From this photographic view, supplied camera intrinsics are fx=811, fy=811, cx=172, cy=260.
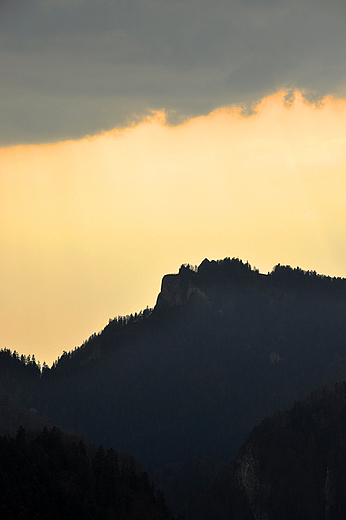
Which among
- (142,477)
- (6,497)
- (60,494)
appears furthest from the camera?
(142,477)

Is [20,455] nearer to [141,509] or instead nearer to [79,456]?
[79,456]

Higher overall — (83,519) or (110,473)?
(110,473)

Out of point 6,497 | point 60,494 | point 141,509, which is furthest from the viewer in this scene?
point 141,509

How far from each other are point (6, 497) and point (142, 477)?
47389mm

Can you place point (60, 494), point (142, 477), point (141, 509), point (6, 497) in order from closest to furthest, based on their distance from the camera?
point (6, 497) < point (60, 494) < point (141, 509) < point (142, 477)

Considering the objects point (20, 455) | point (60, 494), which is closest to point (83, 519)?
point (60, 494)

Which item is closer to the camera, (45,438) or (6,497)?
(6,497)

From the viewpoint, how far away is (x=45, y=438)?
609ft

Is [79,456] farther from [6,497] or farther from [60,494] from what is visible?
[6,497]

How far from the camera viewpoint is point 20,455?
169250mm

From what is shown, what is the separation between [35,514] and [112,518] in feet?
77.4

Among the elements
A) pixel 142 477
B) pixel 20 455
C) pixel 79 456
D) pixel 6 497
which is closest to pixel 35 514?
pixel 6 497

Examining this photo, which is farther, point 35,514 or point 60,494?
point 60,494

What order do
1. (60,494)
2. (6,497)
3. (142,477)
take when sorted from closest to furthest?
(6,497), (60,494), (142,477)
